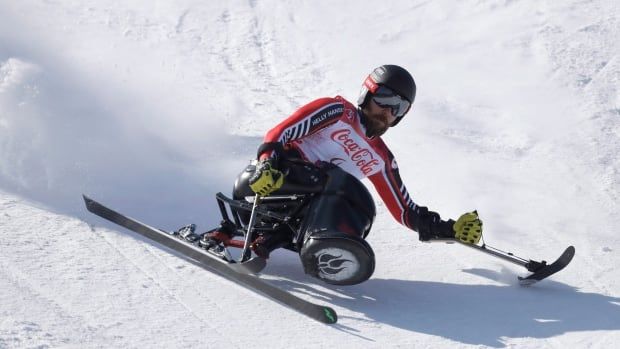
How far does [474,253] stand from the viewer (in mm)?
6082

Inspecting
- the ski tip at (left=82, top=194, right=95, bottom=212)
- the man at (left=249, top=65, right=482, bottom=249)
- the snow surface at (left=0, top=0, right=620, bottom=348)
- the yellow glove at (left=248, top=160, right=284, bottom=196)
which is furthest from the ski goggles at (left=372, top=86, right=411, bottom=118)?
the ski tip at (left=82, top=194, right=95, bottom=212)

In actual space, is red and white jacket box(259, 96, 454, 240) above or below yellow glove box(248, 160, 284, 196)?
above

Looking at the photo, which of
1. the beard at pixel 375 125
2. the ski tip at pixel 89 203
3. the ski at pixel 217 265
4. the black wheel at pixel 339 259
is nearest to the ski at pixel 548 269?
the black wheel at pixel 339 259

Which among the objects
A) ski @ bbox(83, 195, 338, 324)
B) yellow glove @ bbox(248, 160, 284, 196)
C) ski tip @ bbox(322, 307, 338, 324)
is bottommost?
ski tip @ bbox(322, 307, 338, 324)

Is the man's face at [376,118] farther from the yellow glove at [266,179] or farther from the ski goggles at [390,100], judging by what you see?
the yellow glove at [266,179]

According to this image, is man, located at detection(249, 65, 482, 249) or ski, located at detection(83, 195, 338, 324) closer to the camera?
ski, located at detection(83, 195, 338, 324)

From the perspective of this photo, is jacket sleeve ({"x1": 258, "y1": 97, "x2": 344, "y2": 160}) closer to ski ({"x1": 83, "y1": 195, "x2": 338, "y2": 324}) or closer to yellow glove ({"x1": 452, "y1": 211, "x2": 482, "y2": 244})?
ski ({"x1": 83, "y1": 195, "x2": 338, "y2": 324})

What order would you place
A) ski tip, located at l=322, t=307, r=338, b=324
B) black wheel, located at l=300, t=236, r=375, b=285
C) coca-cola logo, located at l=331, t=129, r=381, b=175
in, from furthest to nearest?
coca-cola logo, located at l=331, t=129, r=381, b=175 < black wheel, located at l=300, t=236, r=375, b=285 < ski tip, located at l=322, t=307, r=338, b=324

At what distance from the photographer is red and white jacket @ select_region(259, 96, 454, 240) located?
534 cm

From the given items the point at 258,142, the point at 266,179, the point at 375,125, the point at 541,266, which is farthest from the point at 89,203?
the point at 541,266

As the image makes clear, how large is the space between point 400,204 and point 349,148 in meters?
0.61

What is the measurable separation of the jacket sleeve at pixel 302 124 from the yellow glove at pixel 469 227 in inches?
45.3

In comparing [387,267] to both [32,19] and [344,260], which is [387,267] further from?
[32,19]

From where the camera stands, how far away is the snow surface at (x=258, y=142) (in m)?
4.50
